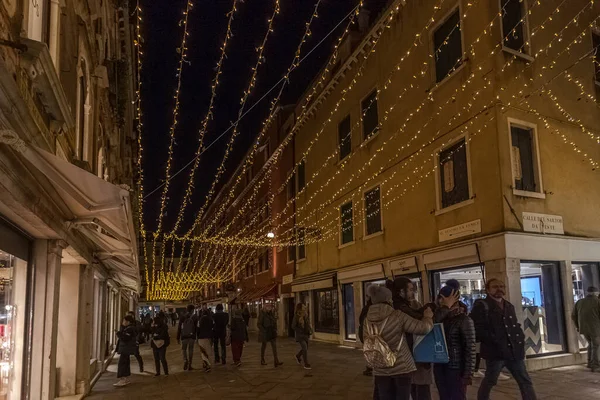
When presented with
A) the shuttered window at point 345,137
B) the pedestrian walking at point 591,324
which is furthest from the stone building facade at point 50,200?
the shuttered window at point 345,137

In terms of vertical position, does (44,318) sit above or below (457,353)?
above

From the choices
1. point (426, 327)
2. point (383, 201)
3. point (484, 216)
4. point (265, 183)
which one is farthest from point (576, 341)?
point (265, 183)

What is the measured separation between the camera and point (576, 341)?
1174cm

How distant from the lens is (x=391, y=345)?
4.73 m

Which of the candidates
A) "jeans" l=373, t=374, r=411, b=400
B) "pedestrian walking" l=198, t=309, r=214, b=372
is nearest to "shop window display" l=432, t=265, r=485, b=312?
"pedestrian walking" l=198, t=309, r=214, b=372

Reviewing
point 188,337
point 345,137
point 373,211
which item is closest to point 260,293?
point 345,137

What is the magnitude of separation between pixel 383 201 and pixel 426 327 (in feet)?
39.6

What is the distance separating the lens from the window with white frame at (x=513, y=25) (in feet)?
39.8

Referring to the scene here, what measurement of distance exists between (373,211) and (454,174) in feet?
15.2

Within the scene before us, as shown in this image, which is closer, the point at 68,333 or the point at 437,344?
the point at 437,344

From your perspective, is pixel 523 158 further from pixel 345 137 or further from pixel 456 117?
pixel 345 137

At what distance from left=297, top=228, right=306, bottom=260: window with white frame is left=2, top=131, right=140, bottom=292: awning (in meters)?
13.8

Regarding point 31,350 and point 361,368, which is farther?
point 361,368

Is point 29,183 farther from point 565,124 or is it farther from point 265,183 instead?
point 265,183
